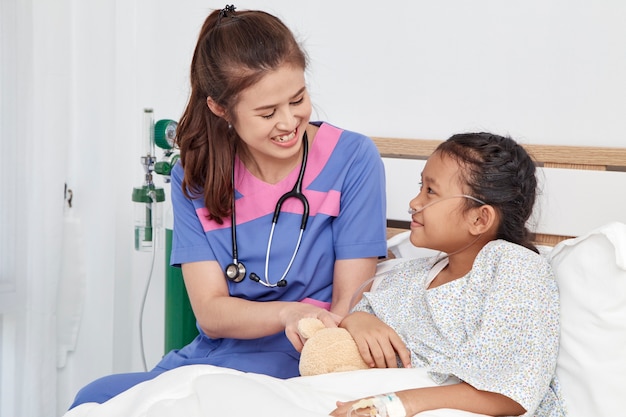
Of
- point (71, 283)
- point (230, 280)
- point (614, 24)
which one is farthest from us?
point (71, 283)

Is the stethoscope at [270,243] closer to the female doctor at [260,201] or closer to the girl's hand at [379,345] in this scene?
the female doctor at [260,201]

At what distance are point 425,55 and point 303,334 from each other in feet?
3.44

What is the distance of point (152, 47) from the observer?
2695 mm

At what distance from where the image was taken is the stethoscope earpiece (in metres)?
1.77

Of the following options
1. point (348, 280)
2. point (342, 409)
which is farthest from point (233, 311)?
point (342, 409)

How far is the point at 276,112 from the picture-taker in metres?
1.67

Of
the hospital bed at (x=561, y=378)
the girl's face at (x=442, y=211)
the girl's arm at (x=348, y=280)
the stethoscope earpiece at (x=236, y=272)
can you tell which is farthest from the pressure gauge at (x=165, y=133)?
the hospital bed at (x=561, y=378)

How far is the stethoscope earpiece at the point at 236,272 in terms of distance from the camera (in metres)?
1.77

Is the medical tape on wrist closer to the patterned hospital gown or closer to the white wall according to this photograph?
the patterned hospital gown

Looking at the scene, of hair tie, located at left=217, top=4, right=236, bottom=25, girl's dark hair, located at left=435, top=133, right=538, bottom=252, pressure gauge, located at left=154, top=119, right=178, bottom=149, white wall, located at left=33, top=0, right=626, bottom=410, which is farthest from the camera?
pressure gauge, located at left=154, top=119, right=178, bottom=149

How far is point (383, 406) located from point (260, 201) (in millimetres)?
679

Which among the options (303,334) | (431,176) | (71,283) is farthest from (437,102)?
(71,283)

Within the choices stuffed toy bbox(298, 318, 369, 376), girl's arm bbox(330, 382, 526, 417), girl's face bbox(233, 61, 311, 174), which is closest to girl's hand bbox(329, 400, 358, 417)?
girl's arm bbox(330, 382, 526, 417)

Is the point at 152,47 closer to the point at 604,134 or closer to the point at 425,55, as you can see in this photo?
the point at 425,55
